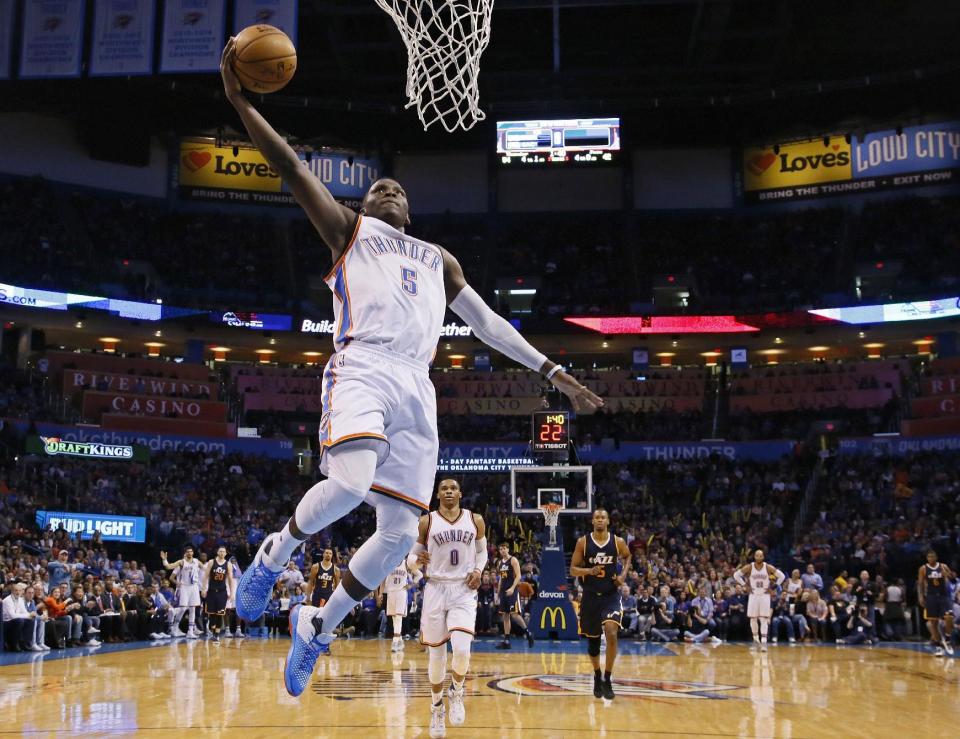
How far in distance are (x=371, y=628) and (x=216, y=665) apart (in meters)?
8.88

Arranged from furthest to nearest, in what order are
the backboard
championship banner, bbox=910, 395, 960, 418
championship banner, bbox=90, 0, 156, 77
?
championship banner, bbox=910, 395, 960, 418
championship banner, bbox=90, 0, 156, 77
the backboard

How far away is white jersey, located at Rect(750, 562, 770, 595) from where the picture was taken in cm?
2067

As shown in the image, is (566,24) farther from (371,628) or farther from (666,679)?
(666,679)

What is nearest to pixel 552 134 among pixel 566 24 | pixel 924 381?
pixel 566 24

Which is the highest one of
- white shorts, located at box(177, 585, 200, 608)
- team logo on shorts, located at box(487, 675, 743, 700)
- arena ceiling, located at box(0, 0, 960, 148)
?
arena ceiling, located at box(0, 0, 960, 148)

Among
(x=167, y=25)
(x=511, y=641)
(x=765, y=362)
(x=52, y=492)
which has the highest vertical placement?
(x=167, y=25)

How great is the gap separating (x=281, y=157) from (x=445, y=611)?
19.0ft

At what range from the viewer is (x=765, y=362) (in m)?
42.2

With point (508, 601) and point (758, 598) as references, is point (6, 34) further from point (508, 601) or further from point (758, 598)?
point (758, 598)

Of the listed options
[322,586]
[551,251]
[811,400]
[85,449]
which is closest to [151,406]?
[85,449]

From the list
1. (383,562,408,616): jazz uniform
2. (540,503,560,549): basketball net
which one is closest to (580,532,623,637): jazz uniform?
(383,562,408,616): jazz uniform

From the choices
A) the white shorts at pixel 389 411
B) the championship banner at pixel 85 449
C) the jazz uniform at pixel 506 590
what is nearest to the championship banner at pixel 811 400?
the jazz uniform at pixel 506 590

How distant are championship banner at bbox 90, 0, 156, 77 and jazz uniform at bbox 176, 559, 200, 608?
12.4 m

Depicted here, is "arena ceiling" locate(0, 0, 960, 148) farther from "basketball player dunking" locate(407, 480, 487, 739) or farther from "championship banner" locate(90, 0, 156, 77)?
"basketball player dunking" locate(407, 480, 487, 739)
